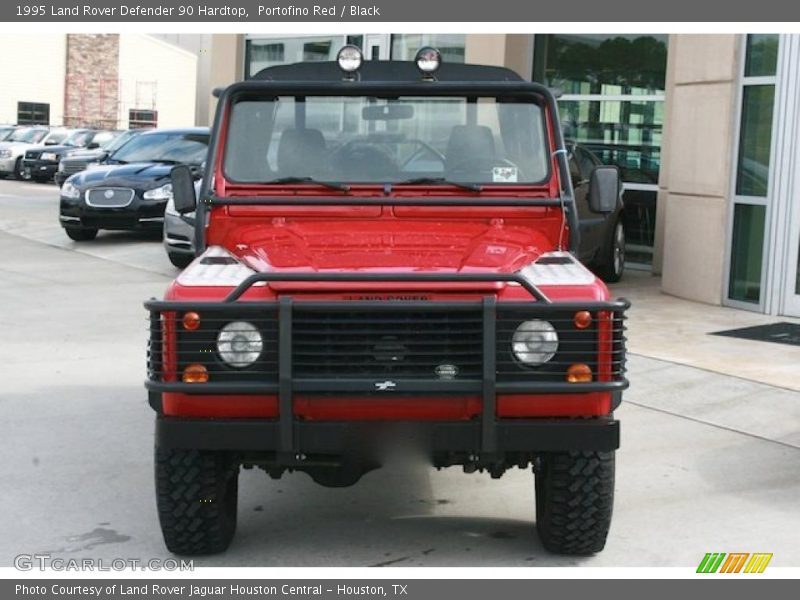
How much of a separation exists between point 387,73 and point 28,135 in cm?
3044

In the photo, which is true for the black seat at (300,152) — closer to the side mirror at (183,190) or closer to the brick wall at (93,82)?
the side mirror at (183,190)

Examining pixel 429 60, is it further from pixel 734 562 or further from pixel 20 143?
pixel 20 143

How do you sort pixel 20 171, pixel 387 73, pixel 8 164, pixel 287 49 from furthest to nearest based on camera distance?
1. pixel 8 164
2. pixel 20 171
3. pixel 287 49
4. pixel 387 73

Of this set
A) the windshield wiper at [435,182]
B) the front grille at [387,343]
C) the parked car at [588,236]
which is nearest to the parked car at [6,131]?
the parked car at [588,236]

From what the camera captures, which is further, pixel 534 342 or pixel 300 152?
pixel 300 152

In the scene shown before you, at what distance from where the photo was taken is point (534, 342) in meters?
4.73

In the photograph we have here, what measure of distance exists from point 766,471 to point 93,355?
5.26 metres

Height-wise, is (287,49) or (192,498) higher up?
(287,49)

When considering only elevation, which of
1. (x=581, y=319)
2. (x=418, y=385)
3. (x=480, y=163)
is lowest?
(x=418, y=385)

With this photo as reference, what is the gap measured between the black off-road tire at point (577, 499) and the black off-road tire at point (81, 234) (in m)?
13.3

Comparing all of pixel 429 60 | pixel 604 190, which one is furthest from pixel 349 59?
pixel 604 190

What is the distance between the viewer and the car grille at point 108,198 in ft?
54.1

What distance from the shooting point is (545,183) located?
231 inches

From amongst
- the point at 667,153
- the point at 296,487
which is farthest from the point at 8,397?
the point at 667,153
